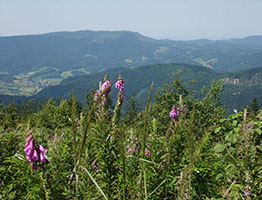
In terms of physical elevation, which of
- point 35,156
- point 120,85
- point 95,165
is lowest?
point 95,165

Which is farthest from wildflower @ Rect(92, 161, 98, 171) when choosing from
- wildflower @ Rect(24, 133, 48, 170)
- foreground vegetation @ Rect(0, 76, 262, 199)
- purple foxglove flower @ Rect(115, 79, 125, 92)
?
purple foxglove flower @ Rect(115, 79, 125, 92)

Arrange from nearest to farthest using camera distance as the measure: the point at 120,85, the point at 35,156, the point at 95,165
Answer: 1. the point at 35,156
2. the point at 95,165
3. the point at 120,85

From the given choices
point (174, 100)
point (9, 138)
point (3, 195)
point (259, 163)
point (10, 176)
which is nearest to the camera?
point (259, 163)

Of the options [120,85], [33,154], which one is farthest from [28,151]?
[120,85]

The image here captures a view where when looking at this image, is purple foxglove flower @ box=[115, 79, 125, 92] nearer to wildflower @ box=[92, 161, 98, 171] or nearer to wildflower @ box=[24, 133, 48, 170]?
wildflower @ box=[92, 161, 98, 171]

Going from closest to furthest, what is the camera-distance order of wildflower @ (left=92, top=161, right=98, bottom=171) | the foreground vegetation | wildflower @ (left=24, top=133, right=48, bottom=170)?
1. wildflower @ (left=24, top=133, right=48, bottom=170)
2. the foreground vegetation
3. wildflower @ (left=92, top=161, right=98, bottom=171)

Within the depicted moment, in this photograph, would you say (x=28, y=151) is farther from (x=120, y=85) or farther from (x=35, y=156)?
(x=120, y=85)

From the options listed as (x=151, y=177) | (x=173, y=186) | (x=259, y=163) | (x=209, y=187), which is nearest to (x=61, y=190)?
(x=151, y=177)

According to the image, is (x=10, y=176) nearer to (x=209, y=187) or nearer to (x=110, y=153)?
(x=110, y=153)

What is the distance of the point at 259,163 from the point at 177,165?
683 millimetres

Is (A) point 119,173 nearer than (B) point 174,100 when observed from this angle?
Yes

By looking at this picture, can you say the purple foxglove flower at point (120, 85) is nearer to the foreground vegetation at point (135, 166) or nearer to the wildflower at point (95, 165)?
the foreground vegetation at point (135, 166)

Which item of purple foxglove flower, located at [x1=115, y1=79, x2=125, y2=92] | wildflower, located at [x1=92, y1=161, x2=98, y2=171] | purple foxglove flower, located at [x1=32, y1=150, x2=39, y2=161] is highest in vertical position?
purple foxglove flower, located at [x1=115, y1=79, x2=125, y2=92]

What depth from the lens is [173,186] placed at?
2.28m
